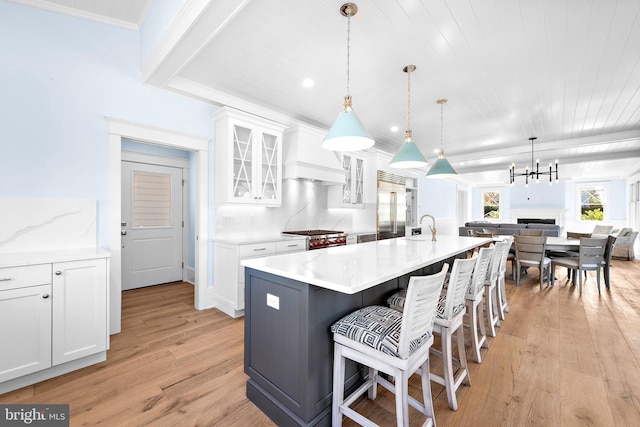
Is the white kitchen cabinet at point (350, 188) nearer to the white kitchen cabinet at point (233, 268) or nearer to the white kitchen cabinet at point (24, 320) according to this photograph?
the white kitchen cabinet at point (233, 268)

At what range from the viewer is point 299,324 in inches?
59.3

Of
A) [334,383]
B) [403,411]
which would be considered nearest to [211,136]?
[334,383]

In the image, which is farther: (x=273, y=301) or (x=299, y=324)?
(x=273, y=301)

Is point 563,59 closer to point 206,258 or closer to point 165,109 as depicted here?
point 165,109

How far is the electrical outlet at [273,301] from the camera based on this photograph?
1627 mm

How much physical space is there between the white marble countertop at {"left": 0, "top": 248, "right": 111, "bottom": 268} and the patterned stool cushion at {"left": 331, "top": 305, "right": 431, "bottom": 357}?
Answer: 2.00 meters

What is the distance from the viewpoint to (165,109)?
309 cm

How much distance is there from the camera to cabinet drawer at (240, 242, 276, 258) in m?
3.18

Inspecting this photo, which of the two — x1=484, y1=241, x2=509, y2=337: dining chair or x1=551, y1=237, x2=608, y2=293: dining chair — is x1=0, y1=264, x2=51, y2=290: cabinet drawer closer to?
x1=484, y1=241, x2=509, y2=337: dining chair

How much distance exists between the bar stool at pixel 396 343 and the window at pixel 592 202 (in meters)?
12.4

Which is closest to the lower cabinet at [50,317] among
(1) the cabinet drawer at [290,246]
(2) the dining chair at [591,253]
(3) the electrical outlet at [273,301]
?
(3) the electrical outlet at [273,301]

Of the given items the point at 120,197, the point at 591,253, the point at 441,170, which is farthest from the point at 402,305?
the point at 591,253

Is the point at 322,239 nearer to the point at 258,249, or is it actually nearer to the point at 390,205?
the point at 258,249

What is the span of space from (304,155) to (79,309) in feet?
9.61
